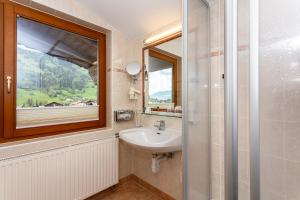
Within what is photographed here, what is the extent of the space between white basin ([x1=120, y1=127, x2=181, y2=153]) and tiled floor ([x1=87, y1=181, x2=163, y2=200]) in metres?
0.68

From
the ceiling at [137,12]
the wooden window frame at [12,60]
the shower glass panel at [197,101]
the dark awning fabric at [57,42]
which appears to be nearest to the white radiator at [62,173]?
the wooden window frame at [12,60]

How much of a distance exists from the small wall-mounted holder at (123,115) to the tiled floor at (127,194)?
854 mm

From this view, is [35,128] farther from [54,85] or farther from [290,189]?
[290,189]

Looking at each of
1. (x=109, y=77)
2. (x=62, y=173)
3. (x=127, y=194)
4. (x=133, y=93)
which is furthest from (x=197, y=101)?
(x=127, y=194)

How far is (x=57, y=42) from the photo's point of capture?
5.38 ft

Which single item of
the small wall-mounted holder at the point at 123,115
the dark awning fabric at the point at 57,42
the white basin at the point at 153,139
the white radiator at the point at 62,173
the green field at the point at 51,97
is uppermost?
the dark awning fabric at the point at 57,42

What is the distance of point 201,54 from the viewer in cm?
108

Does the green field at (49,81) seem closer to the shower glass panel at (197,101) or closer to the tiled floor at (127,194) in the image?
the tiled floor at (127,194)

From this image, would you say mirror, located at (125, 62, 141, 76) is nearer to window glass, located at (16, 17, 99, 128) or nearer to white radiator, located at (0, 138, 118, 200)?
window glass, located at (16, 17, 99, 128)

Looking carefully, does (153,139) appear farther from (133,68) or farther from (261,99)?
(261,99)

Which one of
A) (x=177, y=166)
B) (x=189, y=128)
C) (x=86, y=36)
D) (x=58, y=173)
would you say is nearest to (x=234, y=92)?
(x=189, y=128)

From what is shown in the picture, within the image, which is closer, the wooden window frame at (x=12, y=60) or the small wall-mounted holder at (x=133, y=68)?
the wooden window frame at (x=12, y=60)

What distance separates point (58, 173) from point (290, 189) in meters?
1.67

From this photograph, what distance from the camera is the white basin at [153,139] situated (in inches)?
52.9
